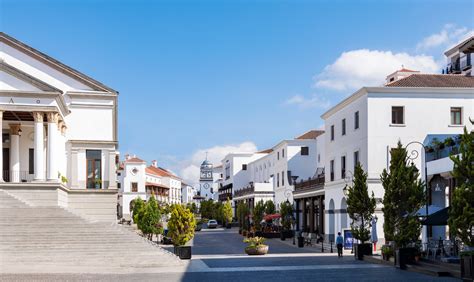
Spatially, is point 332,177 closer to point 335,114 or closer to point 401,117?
point 335,114

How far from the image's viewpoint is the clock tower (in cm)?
16000

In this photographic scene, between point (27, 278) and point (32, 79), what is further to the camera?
point (32, 79)

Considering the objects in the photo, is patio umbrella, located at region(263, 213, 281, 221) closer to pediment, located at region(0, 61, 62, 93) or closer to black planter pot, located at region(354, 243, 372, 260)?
black planter pot, located at region(354, 243, 372, 260)

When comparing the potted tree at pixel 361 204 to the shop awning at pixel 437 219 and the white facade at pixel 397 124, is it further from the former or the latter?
the white facade at pixel 397 124

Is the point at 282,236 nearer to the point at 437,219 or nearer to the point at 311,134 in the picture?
the point at 311,134

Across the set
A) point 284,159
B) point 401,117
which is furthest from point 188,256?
point 284,159

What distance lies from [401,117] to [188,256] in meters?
18.7

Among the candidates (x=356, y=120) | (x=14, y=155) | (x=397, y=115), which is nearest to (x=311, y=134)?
(x=356, y=120)

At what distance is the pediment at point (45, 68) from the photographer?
43.3m

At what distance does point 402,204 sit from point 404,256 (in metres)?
2.62

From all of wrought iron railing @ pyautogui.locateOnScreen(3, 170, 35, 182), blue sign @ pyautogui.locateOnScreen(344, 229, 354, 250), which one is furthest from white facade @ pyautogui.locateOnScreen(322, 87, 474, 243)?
wrought iron railing @ pyautogui.locateOnScreen(3, 170, 35, 182)

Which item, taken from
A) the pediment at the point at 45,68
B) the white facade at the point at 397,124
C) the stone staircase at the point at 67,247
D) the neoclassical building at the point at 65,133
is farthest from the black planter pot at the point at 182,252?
the white facade at the point at 397,124

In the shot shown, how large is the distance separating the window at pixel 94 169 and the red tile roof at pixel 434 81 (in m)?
20.5

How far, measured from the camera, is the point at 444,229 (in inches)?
1489
